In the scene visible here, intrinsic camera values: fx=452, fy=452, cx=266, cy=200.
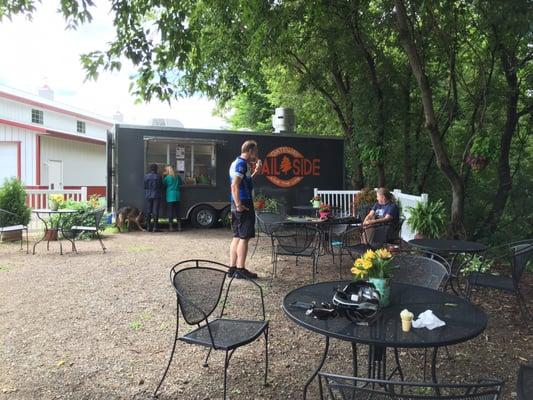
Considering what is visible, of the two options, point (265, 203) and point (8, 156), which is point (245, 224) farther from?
point (8, 156)

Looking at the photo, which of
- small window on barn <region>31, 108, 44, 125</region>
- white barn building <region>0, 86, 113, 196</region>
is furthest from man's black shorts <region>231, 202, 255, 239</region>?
small window on barn <region>31, 108, 44, 125</region>

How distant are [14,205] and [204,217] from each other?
4.08m

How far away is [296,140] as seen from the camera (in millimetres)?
11672

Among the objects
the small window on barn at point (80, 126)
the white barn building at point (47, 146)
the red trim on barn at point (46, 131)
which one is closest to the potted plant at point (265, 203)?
the white barn building at point (47, 146)

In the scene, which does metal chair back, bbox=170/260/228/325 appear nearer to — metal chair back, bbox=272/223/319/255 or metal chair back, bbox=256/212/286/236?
metal chair back, bbox=272/223/319/255

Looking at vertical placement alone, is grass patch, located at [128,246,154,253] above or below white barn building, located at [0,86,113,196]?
below

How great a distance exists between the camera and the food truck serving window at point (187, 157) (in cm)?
1057

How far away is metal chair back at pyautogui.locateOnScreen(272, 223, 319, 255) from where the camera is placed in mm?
5590

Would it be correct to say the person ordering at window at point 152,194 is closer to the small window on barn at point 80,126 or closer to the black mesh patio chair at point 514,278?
the black mesh patio chair at point 514,278

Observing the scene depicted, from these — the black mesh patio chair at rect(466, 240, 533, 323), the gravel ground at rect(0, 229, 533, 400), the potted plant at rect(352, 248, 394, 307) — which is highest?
the potted plant at rect(352, 248, 394, 307)

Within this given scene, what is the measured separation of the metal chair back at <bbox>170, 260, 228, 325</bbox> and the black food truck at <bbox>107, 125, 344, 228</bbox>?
779 centimetres

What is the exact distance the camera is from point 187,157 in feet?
35.8

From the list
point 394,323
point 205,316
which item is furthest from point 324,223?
point 394,323

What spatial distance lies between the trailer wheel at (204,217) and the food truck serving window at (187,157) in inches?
24.1
